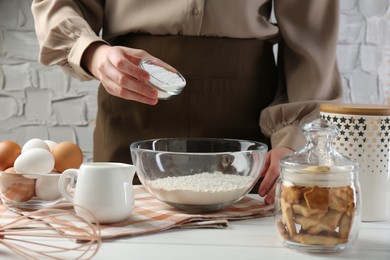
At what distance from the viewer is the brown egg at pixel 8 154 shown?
0.97 m

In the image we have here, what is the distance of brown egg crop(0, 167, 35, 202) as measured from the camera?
91 centimetres

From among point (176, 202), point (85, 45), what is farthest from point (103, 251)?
point (85, 45)

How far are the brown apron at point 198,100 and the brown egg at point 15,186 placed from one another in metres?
0.54

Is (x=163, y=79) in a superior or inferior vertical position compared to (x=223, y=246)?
superior

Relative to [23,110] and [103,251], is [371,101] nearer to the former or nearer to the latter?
[23,110]

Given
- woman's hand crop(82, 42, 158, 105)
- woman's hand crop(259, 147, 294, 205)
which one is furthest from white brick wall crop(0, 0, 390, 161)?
woman's hand crop(259, 147, 294, 205)

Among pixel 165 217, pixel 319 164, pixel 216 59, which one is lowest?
pixel 165 217

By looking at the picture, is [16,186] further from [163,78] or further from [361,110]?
[361,110]

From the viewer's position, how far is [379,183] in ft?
3.05

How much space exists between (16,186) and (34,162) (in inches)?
1.7

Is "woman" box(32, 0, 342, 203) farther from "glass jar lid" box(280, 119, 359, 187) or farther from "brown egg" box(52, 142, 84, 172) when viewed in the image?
"glass jar lid" box(280, 119, 359, 187)

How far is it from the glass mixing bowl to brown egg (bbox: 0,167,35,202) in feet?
0.55

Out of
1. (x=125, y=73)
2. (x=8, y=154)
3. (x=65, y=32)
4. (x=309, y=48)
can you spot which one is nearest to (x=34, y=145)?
(x=8, y=154)

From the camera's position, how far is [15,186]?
0.91 metres
